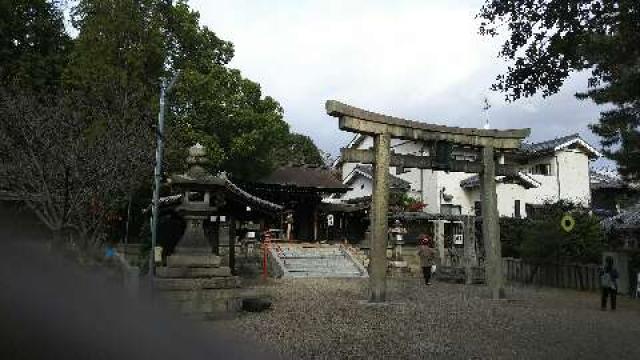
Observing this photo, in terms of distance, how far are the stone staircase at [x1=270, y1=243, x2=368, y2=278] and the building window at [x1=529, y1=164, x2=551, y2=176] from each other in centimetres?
1642

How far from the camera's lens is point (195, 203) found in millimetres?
13398

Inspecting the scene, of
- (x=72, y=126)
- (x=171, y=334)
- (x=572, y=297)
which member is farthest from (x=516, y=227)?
(x=171, y=334)

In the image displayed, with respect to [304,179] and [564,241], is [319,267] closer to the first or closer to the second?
[564,241]

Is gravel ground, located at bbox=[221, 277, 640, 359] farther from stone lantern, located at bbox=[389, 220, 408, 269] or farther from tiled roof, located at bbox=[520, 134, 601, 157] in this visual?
tiled roof, located at bbox=[520, 134, 601, 157]

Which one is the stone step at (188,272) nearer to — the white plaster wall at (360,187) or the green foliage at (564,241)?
the green foliage at (564,241)

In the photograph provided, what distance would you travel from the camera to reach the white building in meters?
35.1

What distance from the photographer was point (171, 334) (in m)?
1.28

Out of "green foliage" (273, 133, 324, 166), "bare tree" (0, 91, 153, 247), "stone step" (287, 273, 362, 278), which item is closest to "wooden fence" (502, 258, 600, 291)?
"stone step" (287, 273, 362, 278)

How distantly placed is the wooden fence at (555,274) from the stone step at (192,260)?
46.5 feet

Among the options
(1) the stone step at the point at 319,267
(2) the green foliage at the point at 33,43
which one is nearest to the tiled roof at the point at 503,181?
(1) the stone step at the point at 319,267

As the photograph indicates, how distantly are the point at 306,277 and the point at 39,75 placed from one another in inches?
713

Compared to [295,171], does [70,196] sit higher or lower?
lower

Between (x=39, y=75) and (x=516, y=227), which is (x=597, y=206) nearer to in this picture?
(x=516, y=227)

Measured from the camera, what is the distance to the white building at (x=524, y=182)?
115 feet
